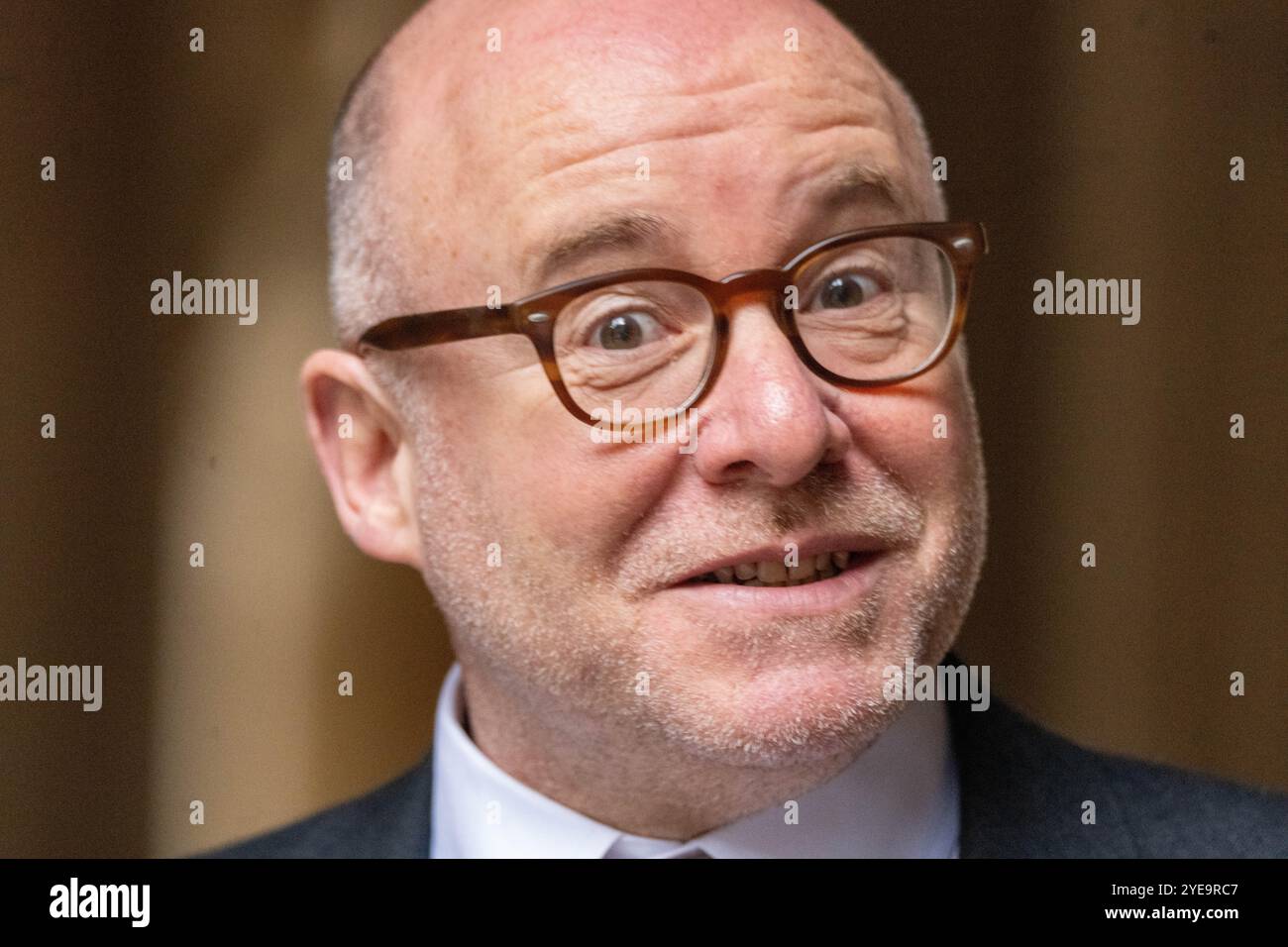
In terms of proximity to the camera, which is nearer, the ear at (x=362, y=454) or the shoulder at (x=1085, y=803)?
the shoulder at (x=1085, y=803)

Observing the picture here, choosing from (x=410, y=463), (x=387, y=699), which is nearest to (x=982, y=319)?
(x=410, y=463)

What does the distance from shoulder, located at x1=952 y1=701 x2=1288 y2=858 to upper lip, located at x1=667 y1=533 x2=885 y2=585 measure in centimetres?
33

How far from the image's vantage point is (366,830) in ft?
6.31

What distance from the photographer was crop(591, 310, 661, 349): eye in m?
1.49

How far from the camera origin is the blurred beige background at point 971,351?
1.96 meters

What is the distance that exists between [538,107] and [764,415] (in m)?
0.42

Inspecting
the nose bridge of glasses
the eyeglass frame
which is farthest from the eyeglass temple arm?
the nose bridge of glasses

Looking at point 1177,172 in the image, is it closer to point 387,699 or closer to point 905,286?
point 905,286

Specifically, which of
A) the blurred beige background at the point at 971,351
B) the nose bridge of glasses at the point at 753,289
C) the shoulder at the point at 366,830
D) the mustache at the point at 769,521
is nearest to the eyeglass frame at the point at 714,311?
the nose bridge of glasses at the point at 753,289

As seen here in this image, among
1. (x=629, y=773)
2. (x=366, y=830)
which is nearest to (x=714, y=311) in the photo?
(x=629, y=773)

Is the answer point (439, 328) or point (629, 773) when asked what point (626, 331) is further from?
point (629, 773)

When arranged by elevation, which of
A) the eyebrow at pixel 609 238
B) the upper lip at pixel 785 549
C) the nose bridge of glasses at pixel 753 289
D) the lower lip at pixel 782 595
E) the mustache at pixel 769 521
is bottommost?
the lower lip at pixel 782 595

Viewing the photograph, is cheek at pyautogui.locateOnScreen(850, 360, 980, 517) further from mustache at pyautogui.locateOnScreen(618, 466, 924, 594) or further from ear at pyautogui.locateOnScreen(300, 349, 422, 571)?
ear at pyautogui.locateOnScreen(300, 349, 422, 571)

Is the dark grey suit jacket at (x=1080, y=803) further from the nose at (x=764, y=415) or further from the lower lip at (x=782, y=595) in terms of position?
the nose at (x=764, y=415)
